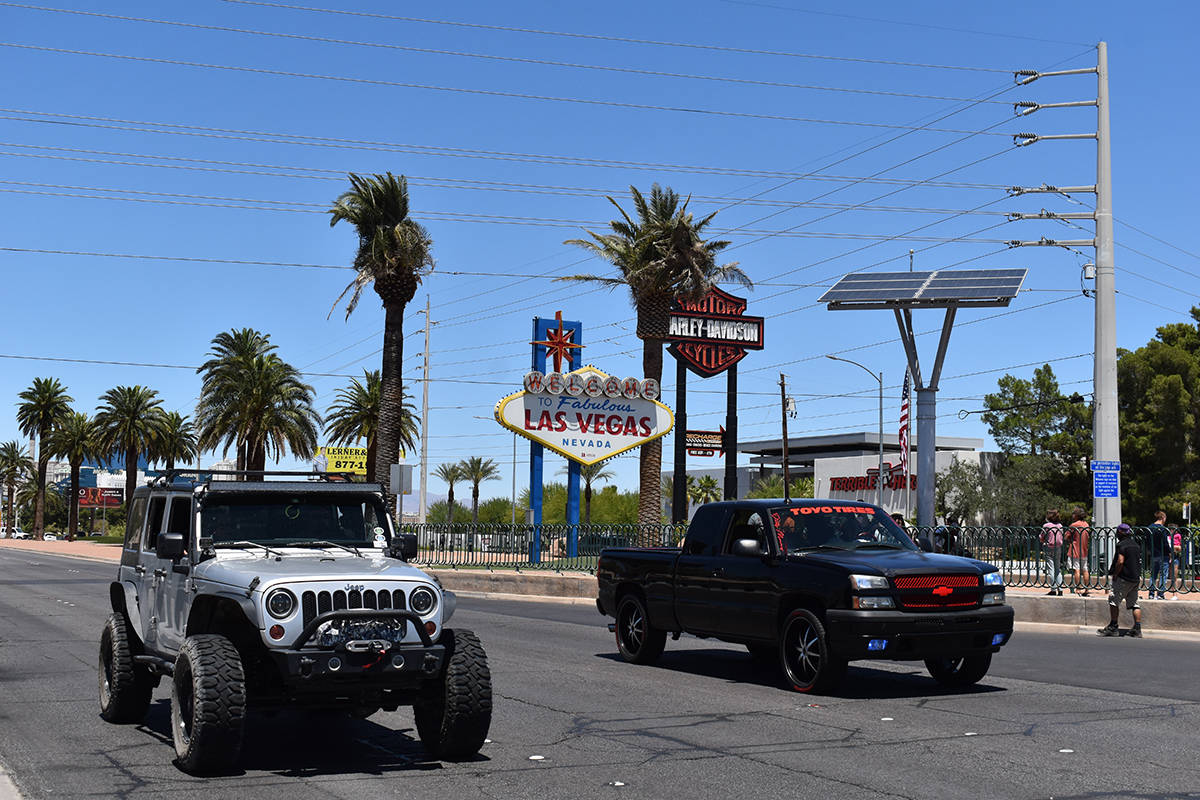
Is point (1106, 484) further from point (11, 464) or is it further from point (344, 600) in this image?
point (11, 464)

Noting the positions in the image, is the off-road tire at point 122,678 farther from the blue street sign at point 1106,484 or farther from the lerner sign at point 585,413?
the lerner sign at point 585,413

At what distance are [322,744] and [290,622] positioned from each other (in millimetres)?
2029

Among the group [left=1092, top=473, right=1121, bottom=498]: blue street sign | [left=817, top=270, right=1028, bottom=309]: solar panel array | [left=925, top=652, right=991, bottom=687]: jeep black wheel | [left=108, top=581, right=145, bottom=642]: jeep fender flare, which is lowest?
[left=925, top=652, right=991, bottom=687]: jeep black wheel

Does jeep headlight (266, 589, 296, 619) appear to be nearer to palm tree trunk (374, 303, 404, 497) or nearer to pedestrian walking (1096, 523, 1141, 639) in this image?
pedestrian walking (1096, 523, 1141, 639)

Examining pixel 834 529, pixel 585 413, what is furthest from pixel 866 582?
pixel 585 413

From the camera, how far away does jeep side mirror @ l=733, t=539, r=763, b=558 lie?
12.8 meters

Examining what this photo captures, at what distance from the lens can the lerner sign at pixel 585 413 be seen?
1634 inches

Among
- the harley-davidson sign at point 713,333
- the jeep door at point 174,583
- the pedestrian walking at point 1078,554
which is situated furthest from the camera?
the harley-davidson sign at point 713,333

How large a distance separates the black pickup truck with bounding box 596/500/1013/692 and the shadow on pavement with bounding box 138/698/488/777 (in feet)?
13.3

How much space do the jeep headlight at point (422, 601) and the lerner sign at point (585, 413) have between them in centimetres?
3257

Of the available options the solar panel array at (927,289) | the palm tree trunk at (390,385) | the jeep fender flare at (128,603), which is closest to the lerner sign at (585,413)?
the palm tree trunk at (390,385)

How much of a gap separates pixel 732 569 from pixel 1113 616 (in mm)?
9743

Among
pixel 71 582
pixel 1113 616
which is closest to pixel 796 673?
pixel 1113 616

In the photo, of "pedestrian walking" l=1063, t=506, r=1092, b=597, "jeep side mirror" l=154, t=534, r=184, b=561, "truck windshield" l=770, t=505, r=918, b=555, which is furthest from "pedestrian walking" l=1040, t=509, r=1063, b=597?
"jeep side mirror" l=154, t=534, r=184, b=561
